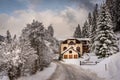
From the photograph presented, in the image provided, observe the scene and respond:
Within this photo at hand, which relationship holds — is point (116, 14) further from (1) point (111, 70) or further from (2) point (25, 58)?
(2) point (25, 58)

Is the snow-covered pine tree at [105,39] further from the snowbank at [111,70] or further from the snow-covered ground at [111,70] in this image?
the snowbank at [111,70]

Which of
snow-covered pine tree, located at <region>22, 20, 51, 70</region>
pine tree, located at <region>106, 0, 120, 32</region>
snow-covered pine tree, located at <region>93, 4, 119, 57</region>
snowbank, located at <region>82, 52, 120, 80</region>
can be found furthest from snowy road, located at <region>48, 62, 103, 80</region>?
pine tree, located at <region>106, 0, 120, 32</region>

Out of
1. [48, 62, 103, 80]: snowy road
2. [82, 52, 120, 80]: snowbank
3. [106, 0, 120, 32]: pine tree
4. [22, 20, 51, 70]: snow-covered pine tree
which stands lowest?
[48, 62, 103, 80]: snowy road

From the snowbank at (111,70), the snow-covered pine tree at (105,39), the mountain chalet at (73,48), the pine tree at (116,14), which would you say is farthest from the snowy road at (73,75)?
the pine tree at (116,14)

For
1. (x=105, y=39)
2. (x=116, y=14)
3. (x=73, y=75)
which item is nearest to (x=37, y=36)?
(x=73, y=75)

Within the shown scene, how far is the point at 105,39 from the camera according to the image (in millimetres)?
48344

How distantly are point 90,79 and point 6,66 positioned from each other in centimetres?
1153

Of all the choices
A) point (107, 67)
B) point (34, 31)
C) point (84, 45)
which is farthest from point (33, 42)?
point (84, 45)

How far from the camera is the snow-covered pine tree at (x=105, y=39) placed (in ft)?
156

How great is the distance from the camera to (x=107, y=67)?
33.1 meters

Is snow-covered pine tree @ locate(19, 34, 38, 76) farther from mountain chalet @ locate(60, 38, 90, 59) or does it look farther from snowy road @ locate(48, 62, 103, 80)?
mountain chalet @ locate(60, 38, 90, 59)

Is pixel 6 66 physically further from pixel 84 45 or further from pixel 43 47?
pixel 84 45

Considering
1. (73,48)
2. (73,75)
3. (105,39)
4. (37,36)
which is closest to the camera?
(73,75)

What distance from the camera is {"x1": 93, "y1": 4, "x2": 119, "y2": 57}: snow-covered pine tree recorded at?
47469 millimetres
